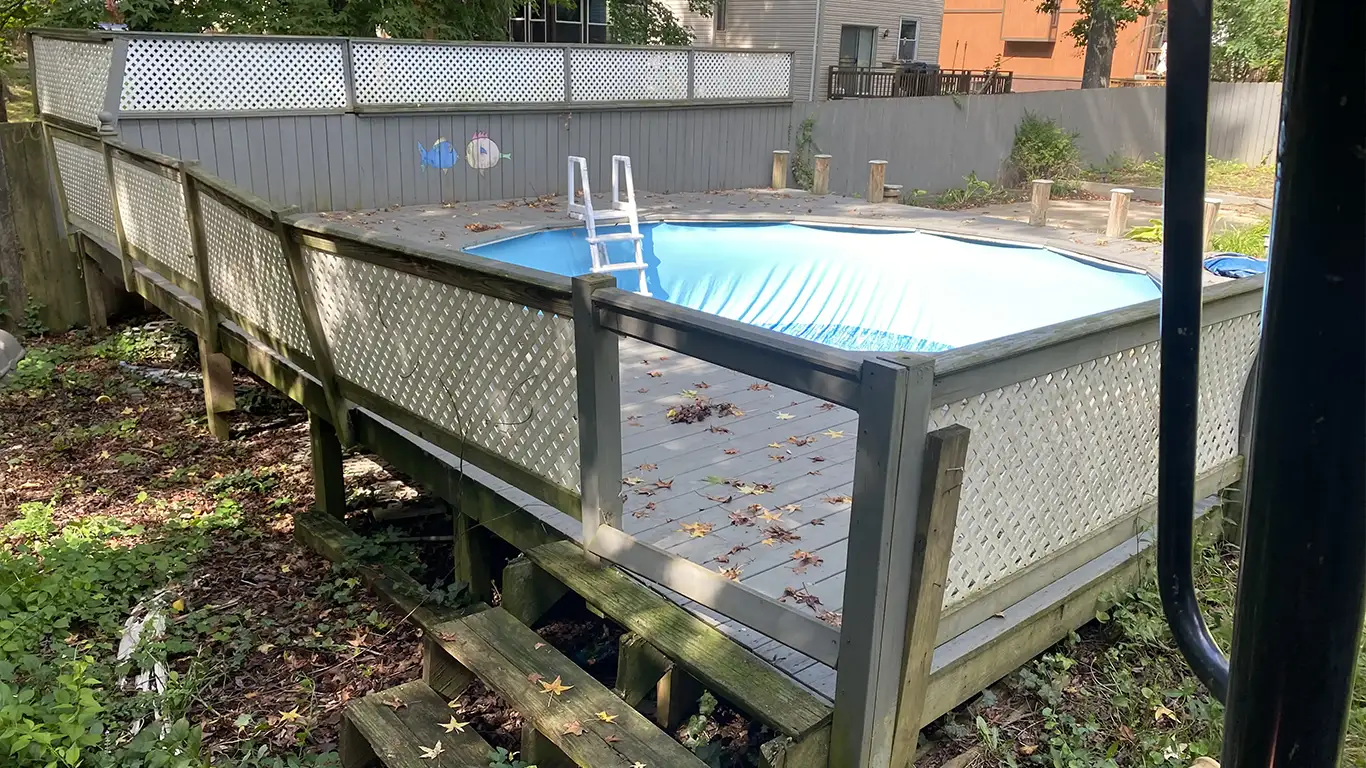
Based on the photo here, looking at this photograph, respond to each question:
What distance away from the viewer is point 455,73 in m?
10.2

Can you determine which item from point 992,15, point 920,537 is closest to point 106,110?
point 920,537

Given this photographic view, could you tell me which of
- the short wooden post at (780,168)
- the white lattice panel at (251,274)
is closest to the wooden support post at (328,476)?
the white lattice panel at (251,274)

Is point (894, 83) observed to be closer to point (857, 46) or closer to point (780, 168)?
point (857, 46)

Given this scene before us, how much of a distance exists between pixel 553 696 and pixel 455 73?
8771mm

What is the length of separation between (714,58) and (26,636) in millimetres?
10168

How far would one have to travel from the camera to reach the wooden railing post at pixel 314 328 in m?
4.03

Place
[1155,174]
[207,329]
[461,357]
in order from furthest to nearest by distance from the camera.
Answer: [1155,174] → [207,329] → [461,357]

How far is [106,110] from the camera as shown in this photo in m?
7.82

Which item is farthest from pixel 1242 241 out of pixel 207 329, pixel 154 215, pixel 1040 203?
pixel 154 215

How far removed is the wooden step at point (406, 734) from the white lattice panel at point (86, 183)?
4.92m

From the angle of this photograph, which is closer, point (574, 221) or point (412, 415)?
point (412, 415)

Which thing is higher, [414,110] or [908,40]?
[908,40]

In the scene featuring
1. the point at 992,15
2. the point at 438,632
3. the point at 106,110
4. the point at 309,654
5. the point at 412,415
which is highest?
the point at 992,15

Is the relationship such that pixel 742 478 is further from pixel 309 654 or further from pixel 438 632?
pixel 309 654
